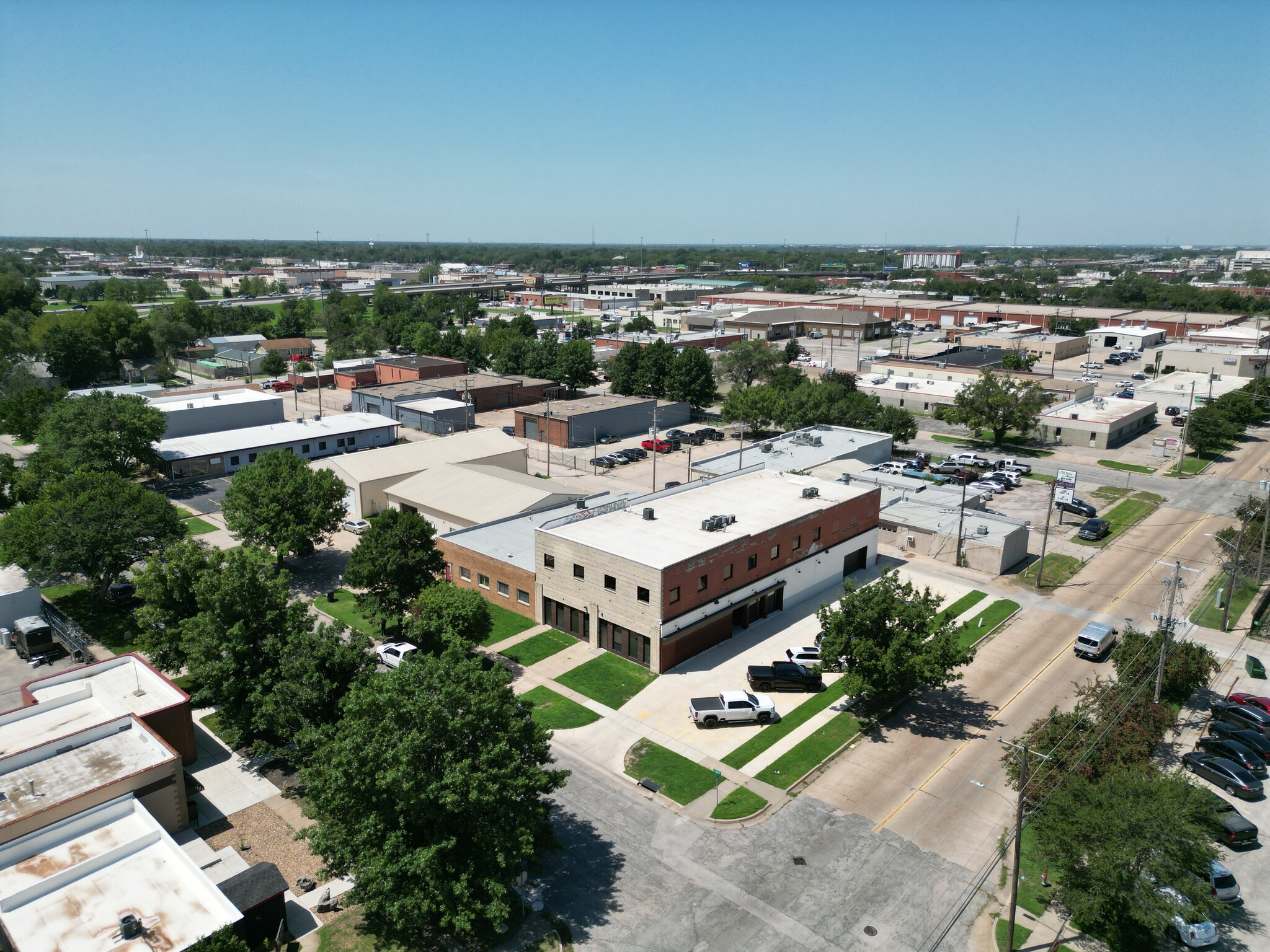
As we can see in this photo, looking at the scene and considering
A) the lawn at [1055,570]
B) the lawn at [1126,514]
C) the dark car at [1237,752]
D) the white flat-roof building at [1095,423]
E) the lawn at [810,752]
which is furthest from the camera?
the white flat-roof building at [1095,423]

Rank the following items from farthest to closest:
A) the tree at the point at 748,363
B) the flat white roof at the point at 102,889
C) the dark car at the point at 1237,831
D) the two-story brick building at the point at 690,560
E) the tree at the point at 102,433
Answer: the tree at the point at 748,363
the tree at the point at 102,433
the two-story brick building at the point at 690,560
the dark car at the point at 1237,831
the flat white roof at the point at 102,889

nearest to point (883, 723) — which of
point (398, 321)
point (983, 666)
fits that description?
point (983, 666)

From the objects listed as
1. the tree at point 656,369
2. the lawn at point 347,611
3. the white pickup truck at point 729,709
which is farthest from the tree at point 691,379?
the white pickup truck at point 729,709

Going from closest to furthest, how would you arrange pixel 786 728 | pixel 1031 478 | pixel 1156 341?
pixel 786 728 → pixel 1031 478 → pixel 1156 341

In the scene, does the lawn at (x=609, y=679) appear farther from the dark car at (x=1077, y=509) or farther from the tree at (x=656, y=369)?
the tree at (x=656, y=369)

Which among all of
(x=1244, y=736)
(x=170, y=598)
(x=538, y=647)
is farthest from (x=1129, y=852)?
(x=170, y=598)

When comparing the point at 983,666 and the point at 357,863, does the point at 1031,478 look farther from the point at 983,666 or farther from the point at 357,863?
the point at 357,863

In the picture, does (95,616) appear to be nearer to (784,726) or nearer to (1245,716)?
(784,726)
